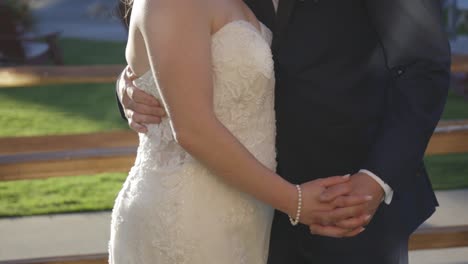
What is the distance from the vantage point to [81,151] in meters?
3.97

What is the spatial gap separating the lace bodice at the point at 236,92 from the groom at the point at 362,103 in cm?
3

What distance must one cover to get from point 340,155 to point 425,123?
0.79 ft

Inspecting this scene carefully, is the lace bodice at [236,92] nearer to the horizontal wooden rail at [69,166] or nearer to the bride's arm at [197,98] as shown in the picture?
the bride's arm at [197,98]

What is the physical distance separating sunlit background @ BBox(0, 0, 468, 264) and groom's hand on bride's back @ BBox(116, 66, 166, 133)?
369 millimetres

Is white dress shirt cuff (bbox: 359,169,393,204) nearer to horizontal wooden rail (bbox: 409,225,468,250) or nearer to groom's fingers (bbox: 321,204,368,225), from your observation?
groom's fingers (bbox: 321,204,368,225)

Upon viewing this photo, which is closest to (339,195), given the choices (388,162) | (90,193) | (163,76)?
(388,162)

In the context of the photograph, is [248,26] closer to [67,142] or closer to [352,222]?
[352,222]

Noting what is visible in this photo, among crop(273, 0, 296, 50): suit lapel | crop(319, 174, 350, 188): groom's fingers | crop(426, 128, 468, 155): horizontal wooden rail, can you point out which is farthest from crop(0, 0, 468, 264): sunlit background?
crop(319, 174, 350, 188): groom's fingers

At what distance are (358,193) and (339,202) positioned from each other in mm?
46

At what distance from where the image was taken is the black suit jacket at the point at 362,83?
6.77 feet

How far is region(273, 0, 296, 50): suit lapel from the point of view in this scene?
2.11 metres

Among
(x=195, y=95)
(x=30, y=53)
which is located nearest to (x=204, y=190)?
(x=195, y=95)

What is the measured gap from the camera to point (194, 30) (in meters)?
2.01

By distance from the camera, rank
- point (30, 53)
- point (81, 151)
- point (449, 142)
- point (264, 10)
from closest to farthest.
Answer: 1. point (264, 10)
2. point (449, 142)
3. point (81, 151)
4. point (30, 53)
